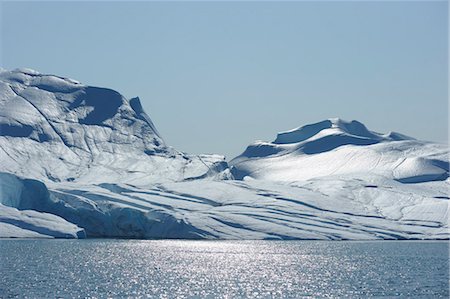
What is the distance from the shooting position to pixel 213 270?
188ft

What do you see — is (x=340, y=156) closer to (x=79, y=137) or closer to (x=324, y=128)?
(x=324, y=128)

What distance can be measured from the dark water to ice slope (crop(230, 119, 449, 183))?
42.7 meters

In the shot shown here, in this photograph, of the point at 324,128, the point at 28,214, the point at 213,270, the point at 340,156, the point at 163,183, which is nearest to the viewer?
the point at 213,270

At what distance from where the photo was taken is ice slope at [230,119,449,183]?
412 ft

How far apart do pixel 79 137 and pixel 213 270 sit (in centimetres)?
6001

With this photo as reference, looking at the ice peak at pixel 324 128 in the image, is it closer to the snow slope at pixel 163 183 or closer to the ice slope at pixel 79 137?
the snow slope at pixel 163 183

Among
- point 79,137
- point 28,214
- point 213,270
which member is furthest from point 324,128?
point 213,270

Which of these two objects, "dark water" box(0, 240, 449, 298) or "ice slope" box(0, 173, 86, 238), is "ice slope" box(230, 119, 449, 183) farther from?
"ice slope" box(0, 173, 86, 238)

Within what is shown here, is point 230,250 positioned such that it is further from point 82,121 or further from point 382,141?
point 382,141

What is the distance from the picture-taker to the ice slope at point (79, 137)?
4048 inches

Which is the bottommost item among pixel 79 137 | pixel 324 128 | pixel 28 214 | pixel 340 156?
pixel 340 156

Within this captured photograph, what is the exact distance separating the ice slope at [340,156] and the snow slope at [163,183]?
367 mm

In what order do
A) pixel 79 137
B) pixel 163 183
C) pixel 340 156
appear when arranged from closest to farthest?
pixel 163 183, pixel 79 137, pixel 340 156

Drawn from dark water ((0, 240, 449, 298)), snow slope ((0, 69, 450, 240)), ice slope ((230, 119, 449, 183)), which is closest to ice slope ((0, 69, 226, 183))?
snow slope ((0, 69, 450, 240))
